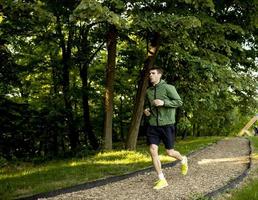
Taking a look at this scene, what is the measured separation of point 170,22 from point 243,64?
40.3 feet

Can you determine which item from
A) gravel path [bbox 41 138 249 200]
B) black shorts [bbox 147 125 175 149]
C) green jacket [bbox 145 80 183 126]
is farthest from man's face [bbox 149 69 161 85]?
gravel path [bbox 41 138 249 200]

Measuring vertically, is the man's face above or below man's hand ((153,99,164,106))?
above

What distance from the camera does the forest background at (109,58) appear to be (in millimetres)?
13391

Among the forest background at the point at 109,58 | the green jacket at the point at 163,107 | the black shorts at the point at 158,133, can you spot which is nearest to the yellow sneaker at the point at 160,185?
the black shorts at the point at 158,133

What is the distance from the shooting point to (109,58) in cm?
1653

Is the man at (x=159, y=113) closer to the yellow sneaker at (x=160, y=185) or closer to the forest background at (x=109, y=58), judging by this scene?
the yellow sneaker at (x=160, y=185)

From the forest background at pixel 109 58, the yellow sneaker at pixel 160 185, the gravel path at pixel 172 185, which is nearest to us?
the gravel path at pixel 172 185

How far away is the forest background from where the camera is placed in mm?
13391

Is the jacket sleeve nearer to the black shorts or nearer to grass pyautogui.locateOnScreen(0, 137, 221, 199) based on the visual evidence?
the black shorts

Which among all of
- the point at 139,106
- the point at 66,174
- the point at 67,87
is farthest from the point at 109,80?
the point at 67,87

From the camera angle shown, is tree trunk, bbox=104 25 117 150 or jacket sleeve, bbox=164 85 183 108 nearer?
jacket sleeve, bbox=164 85 183 108

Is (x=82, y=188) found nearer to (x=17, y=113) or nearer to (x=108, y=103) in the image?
(x=108, y=103)

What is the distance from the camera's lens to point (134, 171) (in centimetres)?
1073

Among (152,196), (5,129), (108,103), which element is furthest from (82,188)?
(5,129)
